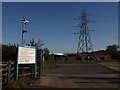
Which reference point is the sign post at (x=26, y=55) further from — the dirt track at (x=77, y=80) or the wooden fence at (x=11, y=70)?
the dirt track at (x=77, y=80)

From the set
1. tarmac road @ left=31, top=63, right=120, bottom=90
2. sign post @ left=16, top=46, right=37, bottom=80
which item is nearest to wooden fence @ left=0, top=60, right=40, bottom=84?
sign post @ left=16, top=46, right=37, bottom=80

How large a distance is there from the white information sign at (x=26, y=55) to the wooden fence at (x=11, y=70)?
39cm

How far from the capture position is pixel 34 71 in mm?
17984

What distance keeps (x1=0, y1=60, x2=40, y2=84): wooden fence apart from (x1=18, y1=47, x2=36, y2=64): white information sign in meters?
0.39

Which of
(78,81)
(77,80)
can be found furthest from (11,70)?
(77,80)

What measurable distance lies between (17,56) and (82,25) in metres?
66.3

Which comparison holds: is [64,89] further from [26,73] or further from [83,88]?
[26,73]

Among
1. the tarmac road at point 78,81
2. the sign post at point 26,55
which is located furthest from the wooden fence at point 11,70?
the tarmac road at point 78,81

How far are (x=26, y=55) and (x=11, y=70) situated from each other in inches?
85.8

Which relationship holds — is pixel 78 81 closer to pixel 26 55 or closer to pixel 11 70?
pixel 26 55

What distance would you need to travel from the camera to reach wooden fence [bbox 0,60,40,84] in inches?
534

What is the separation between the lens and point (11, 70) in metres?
14.7

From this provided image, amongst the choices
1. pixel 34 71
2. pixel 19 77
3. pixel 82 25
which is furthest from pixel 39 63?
pixel 82 25

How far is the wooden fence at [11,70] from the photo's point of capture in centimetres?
1357
